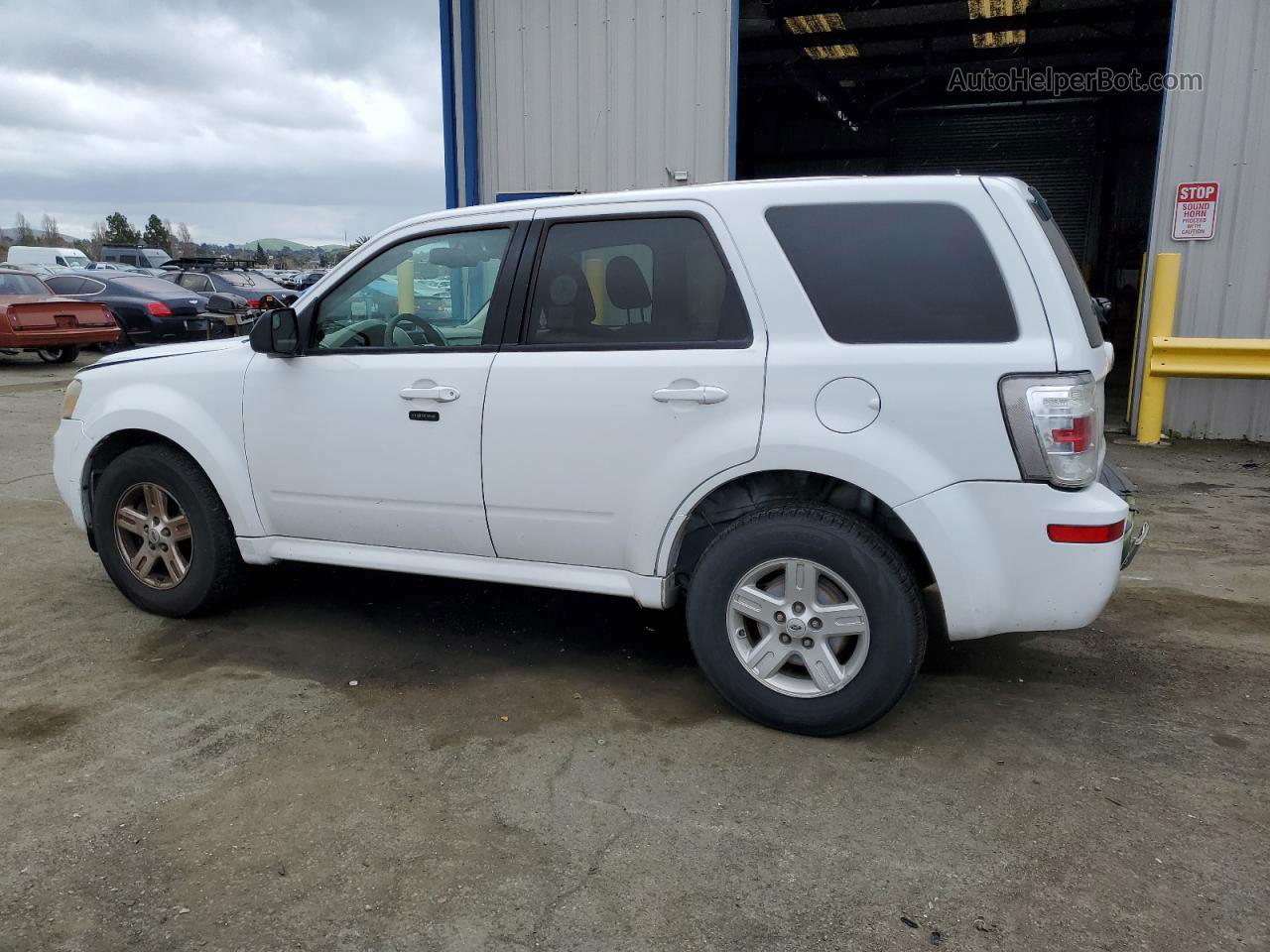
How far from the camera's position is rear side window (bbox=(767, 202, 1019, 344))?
3227mm

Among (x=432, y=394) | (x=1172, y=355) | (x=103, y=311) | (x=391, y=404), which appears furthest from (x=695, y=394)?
(x=103, y=311)

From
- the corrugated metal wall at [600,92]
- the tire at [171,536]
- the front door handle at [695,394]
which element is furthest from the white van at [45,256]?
the front door handle at [695,394]

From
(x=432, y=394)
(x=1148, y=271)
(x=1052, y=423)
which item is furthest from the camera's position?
(x=1148, y=271)

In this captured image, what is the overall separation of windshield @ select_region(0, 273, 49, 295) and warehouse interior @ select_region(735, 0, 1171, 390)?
11526 millimetres

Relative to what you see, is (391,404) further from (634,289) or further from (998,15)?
(998,15)

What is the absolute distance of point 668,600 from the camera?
374 centimetres

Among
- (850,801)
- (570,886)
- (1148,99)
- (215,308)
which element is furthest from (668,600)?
(1148,99)

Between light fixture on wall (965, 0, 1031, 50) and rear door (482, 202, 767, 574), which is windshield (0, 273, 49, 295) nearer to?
light fixture on wall (965, 0, 1031, 50)

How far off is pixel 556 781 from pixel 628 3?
359 inches

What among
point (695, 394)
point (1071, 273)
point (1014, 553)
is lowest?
point (1014, 553)

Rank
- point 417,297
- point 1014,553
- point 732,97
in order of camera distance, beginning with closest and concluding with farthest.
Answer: point 1014,553, point 417,297, point 732,97

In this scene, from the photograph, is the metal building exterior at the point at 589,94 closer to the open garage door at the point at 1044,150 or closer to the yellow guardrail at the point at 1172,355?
the yellow guardrail at the point at 1172,355

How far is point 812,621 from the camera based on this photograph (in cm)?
339

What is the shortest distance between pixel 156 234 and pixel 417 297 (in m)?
88.9
